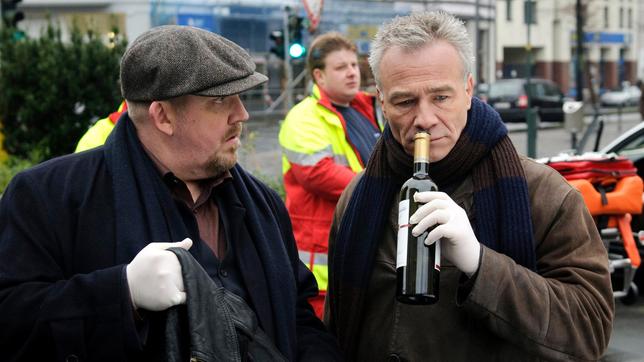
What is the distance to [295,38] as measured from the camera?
608 inches

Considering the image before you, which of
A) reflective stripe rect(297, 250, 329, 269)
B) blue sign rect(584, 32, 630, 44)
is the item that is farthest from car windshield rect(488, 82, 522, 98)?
blue sign rect(584, 32, 630, 44)

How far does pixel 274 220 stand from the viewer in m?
2.64

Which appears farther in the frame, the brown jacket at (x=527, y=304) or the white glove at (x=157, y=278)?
the brown jacket at (x=527, y=304)

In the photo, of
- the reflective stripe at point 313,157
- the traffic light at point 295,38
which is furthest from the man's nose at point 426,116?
the traffic light at point 295,38

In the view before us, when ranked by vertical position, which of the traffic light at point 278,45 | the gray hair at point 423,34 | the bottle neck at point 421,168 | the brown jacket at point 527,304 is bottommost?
the brown jacket at point 527,304

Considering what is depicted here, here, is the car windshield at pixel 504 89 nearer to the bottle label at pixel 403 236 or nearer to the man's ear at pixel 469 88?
the man's ear at pixel 469 88

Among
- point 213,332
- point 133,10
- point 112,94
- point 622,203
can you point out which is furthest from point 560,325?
point 133,10

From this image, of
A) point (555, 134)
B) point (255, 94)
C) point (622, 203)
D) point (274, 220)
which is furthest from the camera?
point (255, 94)

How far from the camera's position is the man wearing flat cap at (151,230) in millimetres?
2092

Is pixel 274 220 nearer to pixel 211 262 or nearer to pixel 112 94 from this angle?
pixel 211 262

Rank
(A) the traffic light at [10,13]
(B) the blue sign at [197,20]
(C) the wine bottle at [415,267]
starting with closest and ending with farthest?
1. (C) the wine bottle at [415,267]
2. (A) the traffic light at [10,13]
3. (B) the blue sign at [197,20]

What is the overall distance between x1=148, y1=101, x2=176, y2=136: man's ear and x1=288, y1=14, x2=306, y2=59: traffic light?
39.7 ft

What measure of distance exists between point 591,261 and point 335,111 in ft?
9.63

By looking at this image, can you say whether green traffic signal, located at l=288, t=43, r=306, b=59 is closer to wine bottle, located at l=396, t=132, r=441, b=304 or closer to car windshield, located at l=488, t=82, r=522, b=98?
wine bottle, located at l=396, t=132, r=441, b=304
